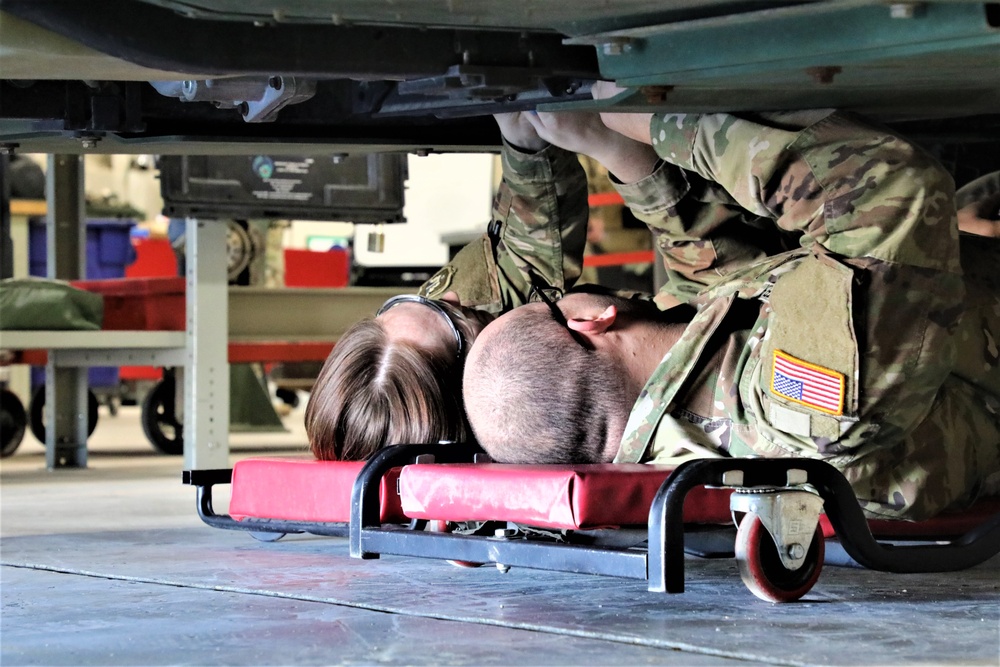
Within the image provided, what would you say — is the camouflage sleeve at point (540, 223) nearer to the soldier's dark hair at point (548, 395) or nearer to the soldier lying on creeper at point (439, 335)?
the soldier lying on creeper at point (439, 335)

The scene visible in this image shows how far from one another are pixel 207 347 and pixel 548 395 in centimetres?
291

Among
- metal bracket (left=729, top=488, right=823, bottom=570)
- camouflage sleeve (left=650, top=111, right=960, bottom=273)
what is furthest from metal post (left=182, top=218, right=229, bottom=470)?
metal bracket (left=729, top=488, right=823, bottom=570)

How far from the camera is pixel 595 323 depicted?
7.32 feet

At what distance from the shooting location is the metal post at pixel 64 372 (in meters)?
5.59

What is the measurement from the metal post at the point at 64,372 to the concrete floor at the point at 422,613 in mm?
2924

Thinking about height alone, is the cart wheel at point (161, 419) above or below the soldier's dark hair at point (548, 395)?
below

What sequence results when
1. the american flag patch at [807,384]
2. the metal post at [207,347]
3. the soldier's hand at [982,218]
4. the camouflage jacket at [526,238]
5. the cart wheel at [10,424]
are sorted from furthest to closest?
the cart wheel at [10,424]
the metal post at [207,347]
the camouflage jacket at [526,238]
the soldier's hand at [982,218]
the american flag patch at [807,384]

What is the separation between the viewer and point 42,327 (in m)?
5.25

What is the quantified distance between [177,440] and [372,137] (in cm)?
409

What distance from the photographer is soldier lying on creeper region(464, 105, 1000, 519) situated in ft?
6.12

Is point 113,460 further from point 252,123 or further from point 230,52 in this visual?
point 230,52

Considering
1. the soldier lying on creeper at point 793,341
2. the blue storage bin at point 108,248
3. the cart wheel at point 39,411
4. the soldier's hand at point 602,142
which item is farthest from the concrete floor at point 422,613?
the blue storage bin at point 108,248

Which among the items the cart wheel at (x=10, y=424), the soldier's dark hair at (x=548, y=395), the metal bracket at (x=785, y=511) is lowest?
the cart wheel at (x=10, y=424)

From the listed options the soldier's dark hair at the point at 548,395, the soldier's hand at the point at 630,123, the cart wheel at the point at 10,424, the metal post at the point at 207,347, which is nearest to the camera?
the soldier's dark hair at the point at 548,395
